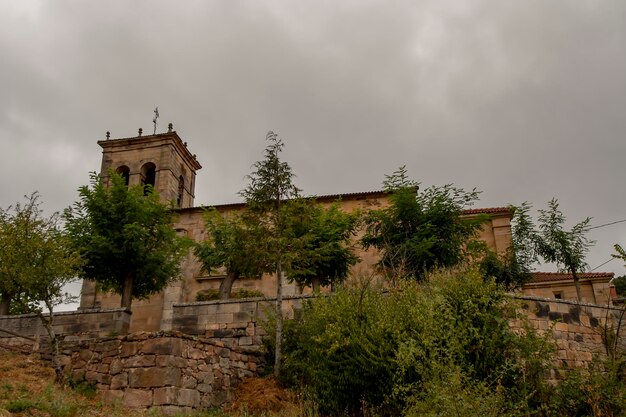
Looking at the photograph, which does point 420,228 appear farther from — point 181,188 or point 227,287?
point 181,188

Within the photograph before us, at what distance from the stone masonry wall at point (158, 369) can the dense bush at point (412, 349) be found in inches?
59.9

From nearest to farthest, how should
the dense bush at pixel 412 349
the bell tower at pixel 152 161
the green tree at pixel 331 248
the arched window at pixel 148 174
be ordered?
the dense bush at pixel 412 349, the green tree at pixel 331 248, the bell tower at pixel 152 161, the arched window at pixel 148 174

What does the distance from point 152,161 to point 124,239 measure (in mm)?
14281

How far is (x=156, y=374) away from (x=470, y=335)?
598 cm

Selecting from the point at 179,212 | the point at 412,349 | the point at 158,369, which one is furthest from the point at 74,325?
the point at 179,212

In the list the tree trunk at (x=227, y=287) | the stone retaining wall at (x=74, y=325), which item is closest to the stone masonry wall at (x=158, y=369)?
the stone retaining wall at (x=74, y=325)

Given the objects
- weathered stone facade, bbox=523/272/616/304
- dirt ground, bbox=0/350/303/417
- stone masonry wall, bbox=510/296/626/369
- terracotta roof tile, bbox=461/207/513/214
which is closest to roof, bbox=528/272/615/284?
weathered stone facade, bbox=523/272/616/304

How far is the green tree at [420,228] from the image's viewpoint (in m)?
19.4

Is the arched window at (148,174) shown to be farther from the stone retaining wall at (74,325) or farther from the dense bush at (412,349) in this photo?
the dense bush at (412,349)

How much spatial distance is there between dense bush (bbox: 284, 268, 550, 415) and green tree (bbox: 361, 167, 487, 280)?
24.8ft

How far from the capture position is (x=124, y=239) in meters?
18.4

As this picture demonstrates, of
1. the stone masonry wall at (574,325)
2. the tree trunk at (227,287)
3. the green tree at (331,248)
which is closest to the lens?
the stone masonry wall at (574,325)

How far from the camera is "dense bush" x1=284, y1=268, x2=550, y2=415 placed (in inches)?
397

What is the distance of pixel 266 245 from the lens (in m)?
14.0
